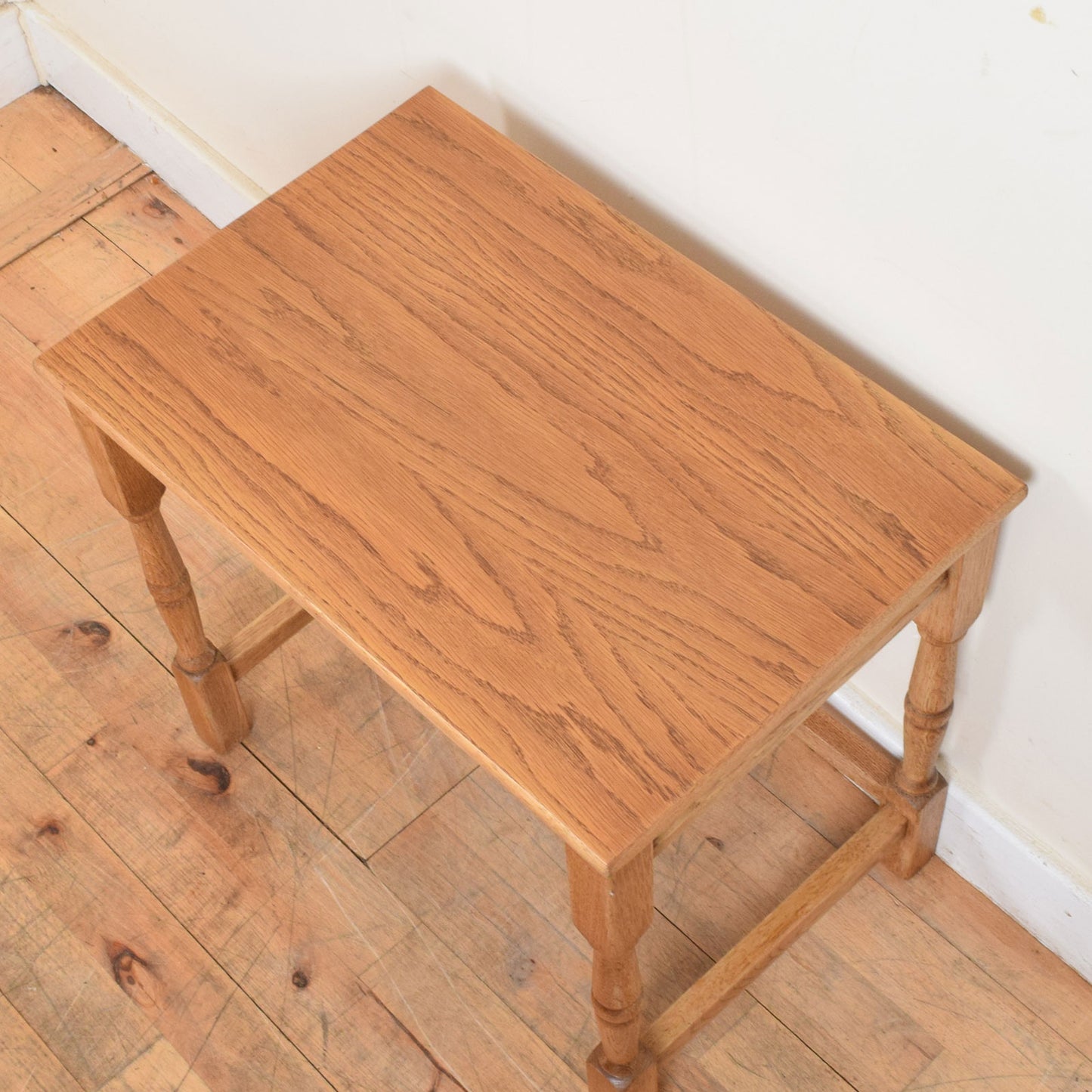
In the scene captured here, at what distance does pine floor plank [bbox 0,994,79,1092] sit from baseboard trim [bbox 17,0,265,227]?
3.44 ft

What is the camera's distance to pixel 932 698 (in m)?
1.34

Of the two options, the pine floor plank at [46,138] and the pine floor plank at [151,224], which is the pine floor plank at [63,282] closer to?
the pine floor plank at [151,224]

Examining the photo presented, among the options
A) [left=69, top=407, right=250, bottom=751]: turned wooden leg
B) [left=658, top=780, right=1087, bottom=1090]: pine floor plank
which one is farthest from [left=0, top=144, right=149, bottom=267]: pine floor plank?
[left=658, top=780, right=1087, bottom=1090]: pine floor plank

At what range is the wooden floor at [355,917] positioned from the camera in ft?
4.84

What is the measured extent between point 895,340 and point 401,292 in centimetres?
40

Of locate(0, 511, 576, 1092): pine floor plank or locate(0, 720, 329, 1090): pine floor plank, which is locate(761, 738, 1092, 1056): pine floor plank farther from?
locate(0, 720, 329, 1090): pine floor plank

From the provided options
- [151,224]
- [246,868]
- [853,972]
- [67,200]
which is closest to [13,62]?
[67,200]

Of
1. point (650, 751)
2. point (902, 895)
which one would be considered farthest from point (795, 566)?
point (902, 895)

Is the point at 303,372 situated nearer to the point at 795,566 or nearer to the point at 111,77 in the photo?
the point at 795,566

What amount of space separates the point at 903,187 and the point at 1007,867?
0.75 meters

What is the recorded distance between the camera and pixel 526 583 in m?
1.10

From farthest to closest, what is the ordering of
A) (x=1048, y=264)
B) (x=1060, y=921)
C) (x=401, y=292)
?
(x=1060, y=921) < (x=401, y=292) < (x=1048, y=264)

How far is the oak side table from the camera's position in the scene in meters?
1.05

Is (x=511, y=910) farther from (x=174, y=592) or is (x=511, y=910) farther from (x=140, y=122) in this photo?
(x=140, y=122)
